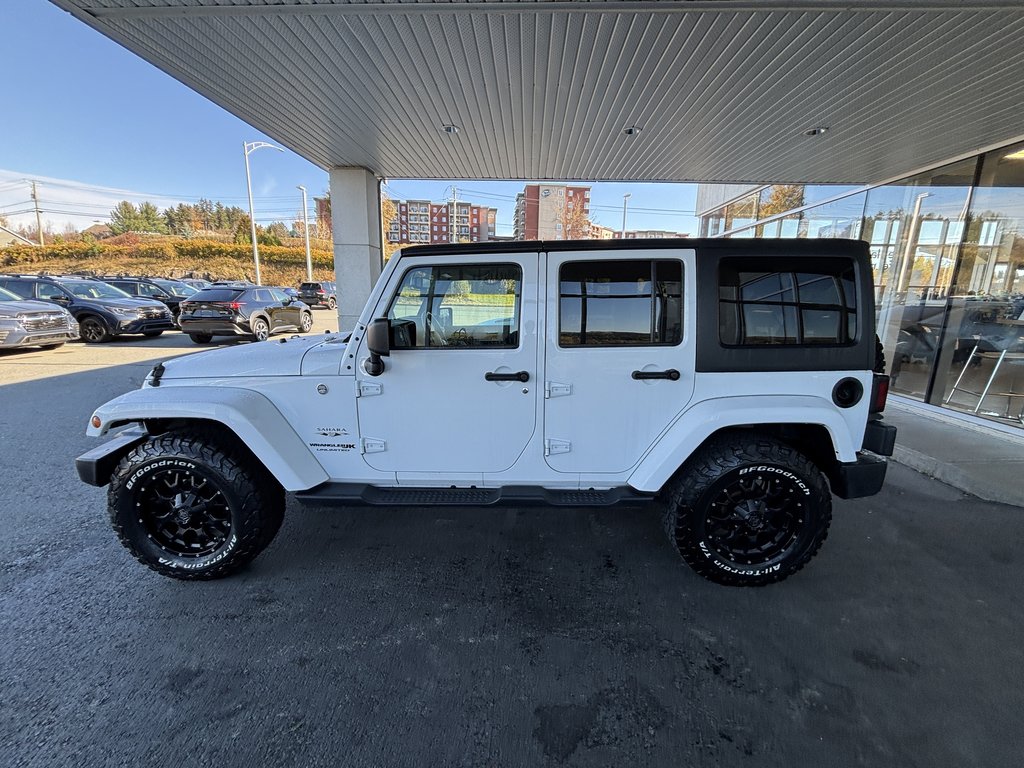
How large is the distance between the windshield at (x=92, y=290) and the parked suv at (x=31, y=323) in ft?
5.70

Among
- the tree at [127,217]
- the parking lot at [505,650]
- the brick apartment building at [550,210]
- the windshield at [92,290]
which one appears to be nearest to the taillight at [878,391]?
the parking lot at [505,650]

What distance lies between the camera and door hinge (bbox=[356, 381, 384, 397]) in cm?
271

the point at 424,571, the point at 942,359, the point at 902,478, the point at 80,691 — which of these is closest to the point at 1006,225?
the point at 942,359

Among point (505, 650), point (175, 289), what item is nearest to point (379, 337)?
point (505, 650)

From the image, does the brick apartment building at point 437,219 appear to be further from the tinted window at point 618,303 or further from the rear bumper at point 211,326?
the tinted window at point 618,303

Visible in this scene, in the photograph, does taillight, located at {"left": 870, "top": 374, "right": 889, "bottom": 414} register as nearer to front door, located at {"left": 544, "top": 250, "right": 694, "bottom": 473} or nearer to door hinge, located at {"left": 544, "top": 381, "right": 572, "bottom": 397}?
front door, located at {"left": 544, "top": 250, "right": 694, "bottom": 473}

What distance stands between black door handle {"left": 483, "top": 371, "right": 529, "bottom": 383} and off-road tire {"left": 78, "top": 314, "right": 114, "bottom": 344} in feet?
46.4

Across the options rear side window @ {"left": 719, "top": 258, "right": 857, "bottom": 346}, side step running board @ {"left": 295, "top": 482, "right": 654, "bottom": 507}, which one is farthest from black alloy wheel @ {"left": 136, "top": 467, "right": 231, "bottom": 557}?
rear side window @ {"left": 719, "top": 258, "right": 857, "bottom": 346}

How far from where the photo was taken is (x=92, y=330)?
12016mm

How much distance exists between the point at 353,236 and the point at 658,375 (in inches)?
281

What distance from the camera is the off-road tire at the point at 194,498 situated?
2.62 metres

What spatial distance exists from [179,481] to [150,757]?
1.46 m

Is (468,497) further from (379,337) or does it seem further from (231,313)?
(231,313)

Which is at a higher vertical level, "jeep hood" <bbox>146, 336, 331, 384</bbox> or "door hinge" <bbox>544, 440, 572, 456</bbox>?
"jeep hood" <bbox>146, 336, 331, 384</bbox>
